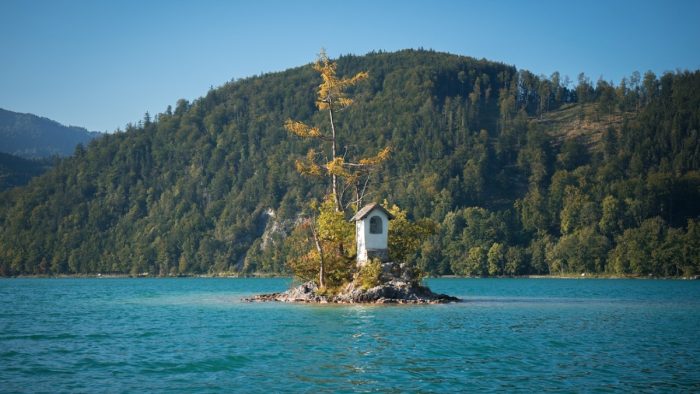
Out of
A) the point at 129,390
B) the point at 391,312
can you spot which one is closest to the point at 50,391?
the point at 129,390

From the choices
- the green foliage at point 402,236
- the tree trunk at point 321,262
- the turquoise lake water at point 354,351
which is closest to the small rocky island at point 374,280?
the tree trunk at point 321,262

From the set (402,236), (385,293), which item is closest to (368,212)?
(402,236)

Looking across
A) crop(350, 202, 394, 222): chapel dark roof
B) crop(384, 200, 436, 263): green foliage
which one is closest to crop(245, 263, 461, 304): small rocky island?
crop(384, 200, 436, 263): green foliage

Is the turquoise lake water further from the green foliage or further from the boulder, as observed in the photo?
the green foliage

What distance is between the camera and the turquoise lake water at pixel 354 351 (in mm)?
26234

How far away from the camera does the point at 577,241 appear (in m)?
156

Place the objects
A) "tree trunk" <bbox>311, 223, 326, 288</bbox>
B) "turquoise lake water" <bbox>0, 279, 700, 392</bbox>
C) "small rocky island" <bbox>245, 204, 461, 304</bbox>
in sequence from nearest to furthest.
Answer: "turquoise lake water" <bbox>0, 279, 700, 392</bbox> < "small rocky island" <bbox>245, 204, 461, 304</bbox> < "tree trunk" <bbox>311, 223, 326, 288</bbox>

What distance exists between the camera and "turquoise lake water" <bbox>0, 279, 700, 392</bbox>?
26234 millimetres

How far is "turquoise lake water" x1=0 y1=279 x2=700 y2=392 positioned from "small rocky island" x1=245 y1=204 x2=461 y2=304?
4.91 m

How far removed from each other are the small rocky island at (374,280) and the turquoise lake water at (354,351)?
16.1ft

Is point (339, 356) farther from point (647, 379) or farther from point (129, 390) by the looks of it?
point (647, 379)

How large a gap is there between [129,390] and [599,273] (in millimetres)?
138312

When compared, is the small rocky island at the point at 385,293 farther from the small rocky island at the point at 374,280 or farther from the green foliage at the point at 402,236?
the green foliage at the point at 402,236

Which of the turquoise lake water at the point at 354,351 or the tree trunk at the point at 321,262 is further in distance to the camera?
the tree trunk at the point at 321,262
